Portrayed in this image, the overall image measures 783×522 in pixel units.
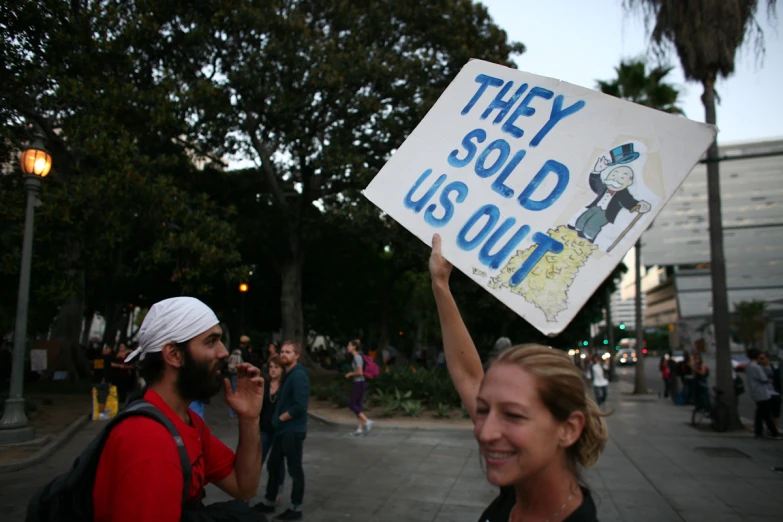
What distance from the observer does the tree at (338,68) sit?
59.5ft

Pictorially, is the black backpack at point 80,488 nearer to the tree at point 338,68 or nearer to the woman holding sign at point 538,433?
the woman holding sign at point 538,433

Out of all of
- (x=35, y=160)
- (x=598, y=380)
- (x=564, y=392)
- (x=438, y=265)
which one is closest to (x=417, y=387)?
(x=598, y=380)

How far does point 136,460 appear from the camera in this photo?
180 centimetres

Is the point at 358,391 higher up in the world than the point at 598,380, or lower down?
higher up

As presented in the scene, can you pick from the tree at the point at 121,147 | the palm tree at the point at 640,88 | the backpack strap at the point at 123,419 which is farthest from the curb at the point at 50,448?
the palm tree at the point at 640,88

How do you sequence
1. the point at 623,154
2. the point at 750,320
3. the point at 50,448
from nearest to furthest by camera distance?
the point at 623,154, the point at 50,448, the point at 750,320

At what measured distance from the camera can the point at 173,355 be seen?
222 centimetres

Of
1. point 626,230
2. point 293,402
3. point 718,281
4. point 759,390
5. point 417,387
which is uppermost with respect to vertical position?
point 718,281

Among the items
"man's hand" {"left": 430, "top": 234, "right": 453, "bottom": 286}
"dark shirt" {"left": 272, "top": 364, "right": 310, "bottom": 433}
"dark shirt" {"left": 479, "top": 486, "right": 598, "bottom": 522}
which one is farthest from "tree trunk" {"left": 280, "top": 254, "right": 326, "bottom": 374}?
"dark shirt" {"left": 479, "top": 486, "right": 598, "bottom": 522}

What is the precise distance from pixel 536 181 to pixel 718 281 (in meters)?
13.7

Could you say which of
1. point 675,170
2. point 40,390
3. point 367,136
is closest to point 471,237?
point 675,170

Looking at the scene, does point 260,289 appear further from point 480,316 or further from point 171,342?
point 171,342

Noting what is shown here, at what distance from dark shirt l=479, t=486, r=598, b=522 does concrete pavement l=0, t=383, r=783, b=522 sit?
3.45 meters

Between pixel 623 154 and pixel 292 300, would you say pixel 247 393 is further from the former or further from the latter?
pixel 292 300
